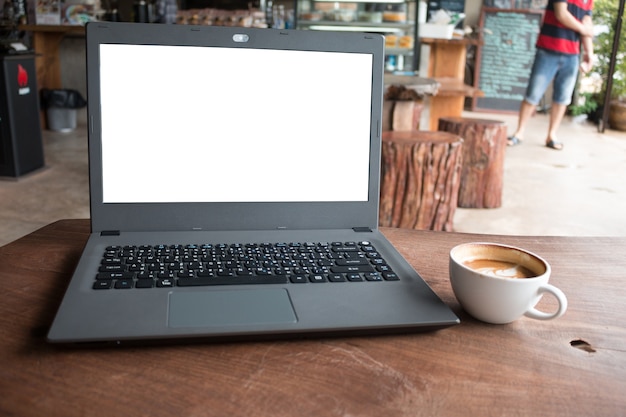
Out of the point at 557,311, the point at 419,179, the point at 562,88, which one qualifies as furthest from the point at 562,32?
the point at 557,311

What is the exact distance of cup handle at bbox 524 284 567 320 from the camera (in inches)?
22.3

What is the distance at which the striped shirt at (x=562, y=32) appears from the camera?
4395mm

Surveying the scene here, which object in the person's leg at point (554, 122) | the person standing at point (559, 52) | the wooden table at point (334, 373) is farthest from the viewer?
the person's leg at point (554, 122)

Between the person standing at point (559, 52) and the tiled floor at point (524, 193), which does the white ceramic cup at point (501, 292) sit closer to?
the tiled floor at point (524, 193)

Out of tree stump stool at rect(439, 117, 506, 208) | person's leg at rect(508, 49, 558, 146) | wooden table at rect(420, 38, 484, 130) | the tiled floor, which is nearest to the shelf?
wooden table at rect(420, 38, 484, 130)

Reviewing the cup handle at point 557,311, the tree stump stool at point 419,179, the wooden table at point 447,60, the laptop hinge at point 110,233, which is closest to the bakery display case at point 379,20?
the wooden table at point 447,60

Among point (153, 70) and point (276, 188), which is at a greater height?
point (153, 70)

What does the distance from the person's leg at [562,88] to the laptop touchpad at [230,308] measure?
455 centimetres

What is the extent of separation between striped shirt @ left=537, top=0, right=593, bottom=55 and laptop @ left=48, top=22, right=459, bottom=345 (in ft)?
13.5

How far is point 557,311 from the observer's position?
1.89 ft

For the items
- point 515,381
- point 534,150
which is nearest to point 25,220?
point 515,381

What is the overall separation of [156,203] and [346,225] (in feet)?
0.81

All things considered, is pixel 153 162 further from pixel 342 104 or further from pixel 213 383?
pixel 213 383

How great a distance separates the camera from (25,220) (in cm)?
283
